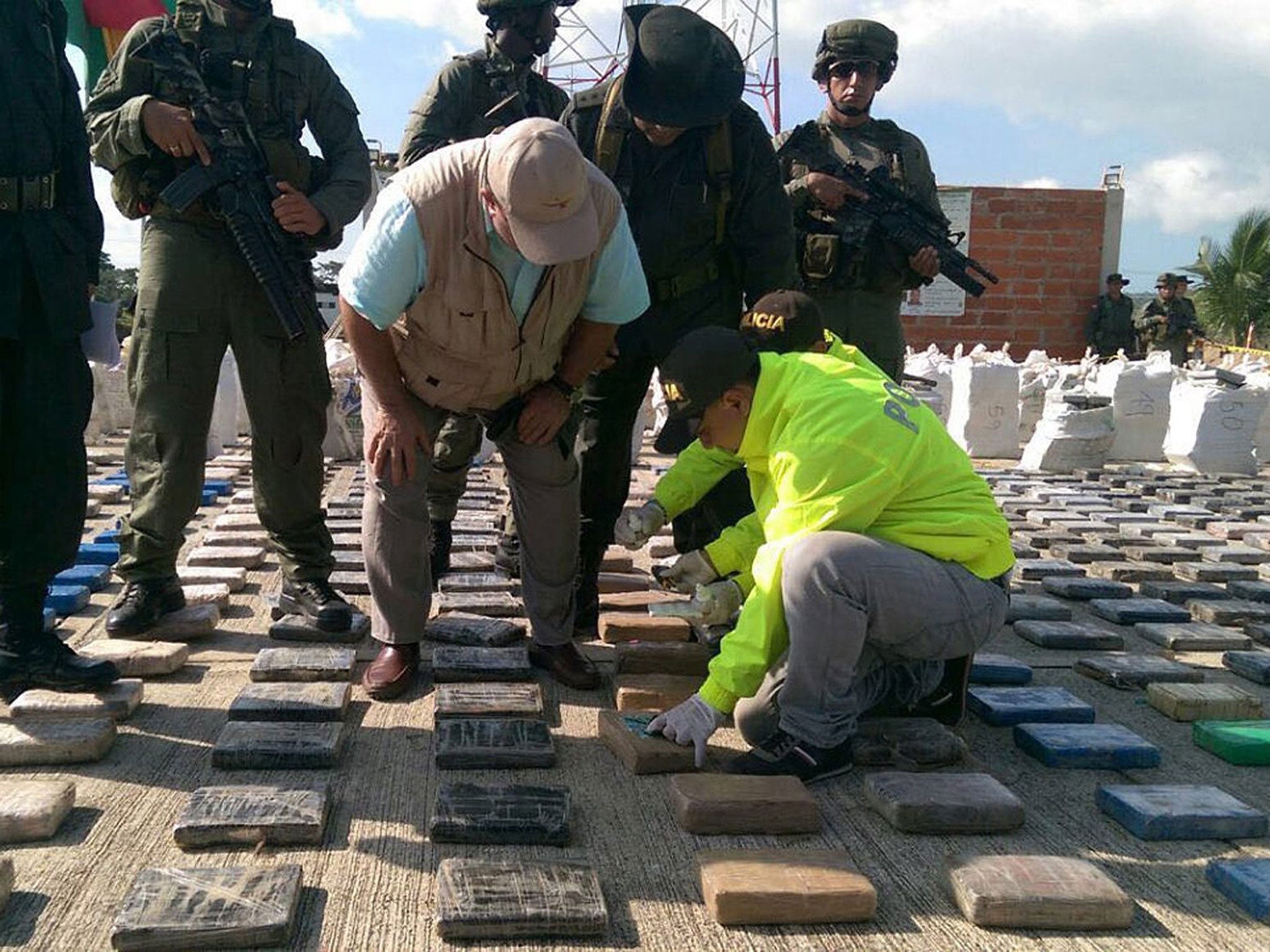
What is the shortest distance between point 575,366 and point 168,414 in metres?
1.27

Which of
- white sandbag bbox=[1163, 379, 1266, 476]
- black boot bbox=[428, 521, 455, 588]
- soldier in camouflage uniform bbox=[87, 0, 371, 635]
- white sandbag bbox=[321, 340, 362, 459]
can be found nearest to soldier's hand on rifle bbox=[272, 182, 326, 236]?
soldier in camouflage uniform bbox=[87, 0, 371, 635]

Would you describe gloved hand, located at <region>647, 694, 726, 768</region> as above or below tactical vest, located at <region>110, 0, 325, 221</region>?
below

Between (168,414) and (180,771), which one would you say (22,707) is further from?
(168,414)

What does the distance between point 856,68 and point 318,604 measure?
2924mm

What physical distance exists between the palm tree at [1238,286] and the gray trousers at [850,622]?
→ 2511cm

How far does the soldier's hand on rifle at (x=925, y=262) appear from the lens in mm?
4611

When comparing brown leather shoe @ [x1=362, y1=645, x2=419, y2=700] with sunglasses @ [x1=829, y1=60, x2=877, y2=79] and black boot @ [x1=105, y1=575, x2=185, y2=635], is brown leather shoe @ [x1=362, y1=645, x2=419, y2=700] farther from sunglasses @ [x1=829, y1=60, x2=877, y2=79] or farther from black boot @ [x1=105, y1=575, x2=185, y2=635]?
sunglasses @ [x1=829, y1=60, x2=877, y2=79]

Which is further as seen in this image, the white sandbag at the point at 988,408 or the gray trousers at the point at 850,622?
the white sandbag at the point at 988,408

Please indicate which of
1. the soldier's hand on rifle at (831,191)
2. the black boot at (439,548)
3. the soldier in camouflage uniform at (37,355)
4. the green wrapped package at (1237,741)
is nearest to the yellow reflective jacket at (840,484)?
the green wrapped package at (1237,741)

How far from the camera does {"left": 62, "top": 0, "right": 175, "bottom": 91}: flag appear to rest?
9188mm

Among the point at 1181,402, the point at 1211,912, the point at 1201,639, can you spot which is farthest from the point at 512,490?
the point at 1181,402

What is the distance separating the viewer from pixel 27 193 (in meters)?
2.75

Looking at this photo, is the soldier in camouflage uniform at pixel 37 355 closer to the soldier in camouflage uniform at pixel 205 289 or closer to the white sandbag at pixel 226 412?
the soldier in camouflage uniform at pixel 205 289

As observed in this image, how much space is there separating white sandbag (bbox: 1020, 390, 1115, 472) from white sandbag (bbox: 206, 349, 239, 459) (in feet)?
19.0
